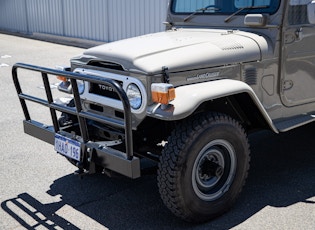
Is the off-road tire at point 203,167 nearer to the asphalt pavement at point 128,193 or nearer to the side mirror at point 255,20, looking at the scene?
the asphalt pavement at point 128,193

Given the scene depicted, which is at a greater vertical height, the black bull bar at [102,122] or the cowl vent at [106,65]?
the cowl vent at [106,65]

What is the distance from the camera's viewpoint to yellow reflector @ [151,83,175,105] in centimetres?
310

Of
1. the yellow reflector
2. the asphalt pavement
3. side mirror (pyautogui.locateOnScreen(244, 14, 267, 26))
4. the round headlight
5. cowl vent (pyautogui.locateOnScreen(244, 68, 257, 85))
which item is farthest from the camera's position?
side mirror (pyautogui.locateOnScreen(244, 14, 267, 26))

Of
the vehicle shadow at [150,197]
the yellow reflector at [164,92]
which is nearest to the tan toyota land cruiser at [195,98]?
the yellow reflector at [164,92]

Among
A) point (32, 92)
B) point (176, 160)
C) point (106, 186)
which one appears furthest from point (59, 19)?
point (176, 160)

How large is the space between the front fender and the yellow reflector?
5 cm

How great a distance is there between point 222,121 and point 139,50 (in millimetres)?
864

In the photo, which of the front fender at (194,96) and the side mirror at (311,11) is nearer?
the front fender at (194,96)

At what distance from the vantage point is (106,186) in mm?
4281

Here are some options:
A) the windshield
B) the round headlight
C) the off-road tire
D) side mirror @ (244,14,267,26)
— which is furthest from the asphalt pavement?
the windshield

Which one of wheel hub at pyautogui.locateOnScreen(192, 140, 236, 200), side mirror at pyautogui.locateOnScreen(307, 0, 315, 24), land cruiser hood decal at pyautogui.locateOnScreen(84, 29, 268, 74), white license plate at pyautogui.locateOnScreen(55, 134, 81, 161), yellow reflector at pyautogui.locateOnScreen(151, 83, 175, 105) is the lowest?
wheel hub at pyautogui.locateOnScreen(192, 140, 236, 200)

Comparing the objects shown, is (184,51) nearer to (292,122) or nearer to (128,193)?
(292,122)

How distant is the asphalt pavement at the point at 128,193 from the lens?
3.58 m

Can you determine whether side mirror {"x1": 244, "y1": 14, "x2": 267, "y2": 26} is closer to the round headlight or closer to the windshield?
the windshield
